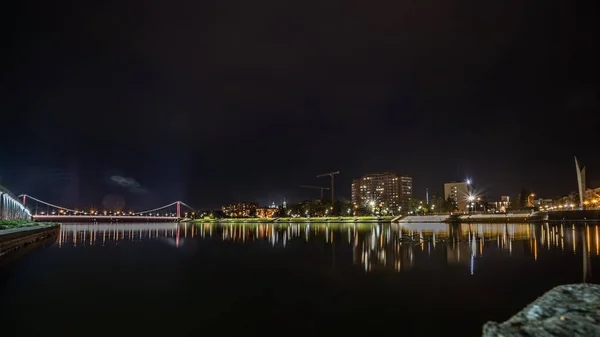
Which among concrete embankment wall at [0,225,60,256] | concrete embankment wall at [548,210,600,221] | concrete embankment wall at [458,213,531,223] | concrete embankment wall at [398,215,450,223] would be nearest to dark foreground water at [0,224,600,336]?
concrete embankment wall at [0,225,60,256]

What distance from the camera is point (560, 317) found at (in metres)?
6.89

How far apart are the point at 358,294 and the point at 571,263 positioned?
12448 millimetres

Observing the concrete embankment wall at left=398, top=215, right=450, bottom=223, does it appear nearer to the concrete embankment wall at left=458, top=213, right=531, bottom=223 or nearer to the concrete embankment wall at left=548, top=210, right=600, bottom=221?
the concrete embankment wall at left=458, top=213, right=531, bottom=223

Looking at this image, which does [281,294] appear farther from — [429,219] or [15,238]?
[429,219]

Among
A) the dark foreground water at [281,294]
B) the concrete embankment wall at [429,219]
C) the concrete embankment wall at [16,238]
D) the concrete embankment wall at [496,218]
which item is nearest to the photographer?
the dark foreground water at [281,294]

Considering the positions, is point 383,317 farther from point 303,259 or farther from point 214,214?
point 214,214

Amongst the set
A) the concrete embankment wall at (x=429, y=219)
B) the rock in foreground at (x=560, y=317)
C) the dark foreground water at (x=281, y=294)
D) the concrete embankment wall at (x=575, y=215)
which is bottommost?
the concrete embankment wall at (x=429, y=219)

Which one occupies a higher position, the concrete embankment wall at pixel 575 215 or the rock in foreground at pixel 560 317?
the rock in foreground at pixel 560 317

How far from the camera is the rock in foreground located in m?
6.38

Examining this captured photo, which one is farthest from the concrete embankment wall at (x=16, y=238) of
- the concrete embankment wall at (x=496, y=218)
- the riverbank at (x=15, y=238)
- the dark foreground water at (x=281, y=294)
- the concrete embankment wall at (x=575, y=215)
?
the concrete embankment wall at (x=575, y=215)

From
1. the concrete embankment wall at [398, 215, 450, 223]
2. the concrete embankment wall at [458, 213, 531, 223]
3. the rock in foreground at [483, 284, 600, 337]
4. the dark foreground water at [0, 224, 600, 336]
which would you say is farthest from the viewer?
the concrete embankment wall at [398, 215, 450, 223]

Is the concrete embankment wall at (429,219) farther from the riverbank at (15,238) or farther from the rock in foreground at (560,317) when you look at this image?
the rock in foreground at (560,317)

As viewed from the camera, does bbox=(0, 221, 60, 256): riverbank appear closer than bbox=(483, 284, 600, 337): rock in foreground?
No

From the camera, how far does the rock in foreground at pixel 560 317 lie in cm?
638
